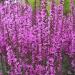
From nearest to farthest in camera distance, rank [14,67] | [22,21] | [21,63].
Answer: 1. [14,67]
2. [21,63]
3. [22,21]

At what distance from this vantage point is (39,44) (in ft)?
9.24

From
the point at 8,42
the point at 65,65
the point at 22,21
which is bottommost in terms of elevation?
the point at 65,65

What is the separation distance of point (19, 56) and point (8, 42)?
0.18 metres

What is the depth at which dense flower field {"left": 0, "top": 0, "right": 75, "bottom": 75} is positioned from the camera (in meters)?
2.80

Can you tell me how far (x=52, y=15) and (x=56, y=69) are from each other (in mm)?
495

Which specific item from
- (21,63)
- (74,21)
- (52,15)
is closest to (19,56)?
(21,63)

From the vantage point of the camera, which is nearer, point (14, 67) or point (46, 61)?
point (14, 67)

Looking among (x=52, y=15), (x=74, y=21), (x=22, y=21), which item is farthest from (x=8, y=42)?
(x=74, y=21)

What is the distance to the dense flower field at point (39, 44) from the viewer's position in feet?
9.18

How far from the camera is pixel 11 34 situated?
307 centimetres

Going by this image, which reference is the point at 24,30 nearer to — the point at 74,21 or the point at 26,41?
the point at 26,41

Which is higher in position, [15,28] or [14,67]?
[15,28]

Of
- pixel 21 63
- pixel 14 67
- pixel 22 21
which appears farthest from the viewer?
pixel 22 21

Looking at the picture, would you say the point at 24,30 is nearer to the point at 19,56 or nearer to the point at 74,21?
the point at 19,56
